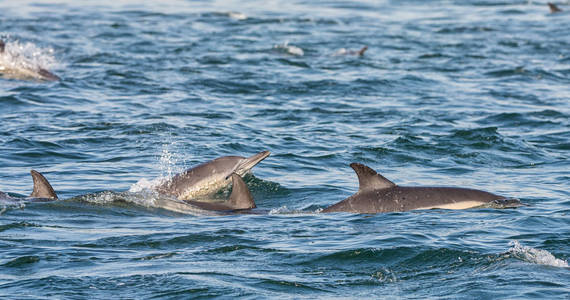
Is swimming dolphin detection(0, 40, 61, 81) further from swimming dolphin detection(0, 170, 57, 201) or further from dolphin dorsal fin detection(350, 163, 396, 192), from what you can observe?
dolphin dorsal fin detection(350, 163, 396, 192)

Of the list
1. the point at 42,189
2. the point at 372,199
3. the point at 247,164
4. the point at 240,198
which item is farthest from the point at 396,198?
the point at 42,189

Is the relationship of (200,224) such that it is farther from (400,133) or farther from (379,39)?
(379,39)

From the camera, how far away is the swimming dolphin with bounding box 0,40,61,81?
79.5 feet

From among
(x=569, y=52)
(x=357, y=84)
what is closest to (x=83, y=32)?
(x=357, y=84)

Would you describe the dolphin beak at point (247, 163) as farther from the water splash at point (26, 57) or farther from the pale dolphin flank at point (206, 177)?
the water splash at point (26, 57)

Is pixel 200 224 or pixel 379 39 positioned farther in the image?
pixel 379 39

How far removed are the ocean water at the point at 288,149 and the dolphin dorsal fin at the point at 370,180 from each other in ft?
1.41

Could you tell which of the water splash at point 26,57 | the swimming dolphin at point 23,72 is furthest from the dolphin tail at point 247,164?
the water splash at point 26,57

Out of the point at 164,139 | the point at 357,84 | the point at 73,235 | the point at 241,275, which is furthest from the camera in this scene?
the point at 357,84

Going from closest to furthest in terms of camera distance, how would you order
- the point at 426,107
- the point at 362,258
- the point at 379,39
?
1. the point at 362,258
2. the point at 426,107
3. the point at 379,39

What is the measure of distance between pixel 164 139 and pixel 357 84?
25.1ft

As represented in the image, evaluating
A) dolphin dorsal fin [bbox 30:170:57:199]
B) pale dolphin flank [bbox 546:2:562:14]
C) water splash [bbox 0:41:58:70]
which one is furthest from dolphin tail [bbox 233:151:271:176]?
pale dolphin flank [bbox 546:2:562:14]

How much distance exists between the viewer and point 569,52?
29156mm

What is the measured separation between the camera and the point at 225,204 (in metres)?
12.6
